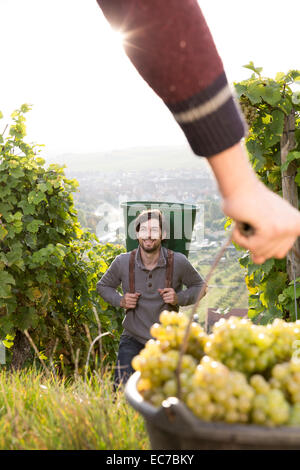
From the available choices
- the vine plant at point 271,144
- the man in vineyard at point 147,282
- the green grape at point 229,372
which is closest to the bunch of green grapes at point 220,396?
the green grape at point 229,372

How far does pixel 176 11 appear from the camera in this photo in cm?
99

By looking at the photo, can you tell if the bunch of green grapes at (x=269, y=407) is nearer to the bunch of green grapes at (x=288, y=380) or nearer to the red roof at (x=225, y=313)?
the bunch of green grapes at (x=288, y=380)

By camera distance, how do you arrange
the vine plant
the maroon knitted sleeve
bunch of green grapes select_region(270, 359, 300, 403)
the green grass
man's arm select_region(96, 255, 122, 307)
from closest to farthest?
the maroon knitted sleeve → bunch of green grapes select_region(270, 359, 300, 403) → the green grass → the vine plant → man's arm select_region(96, 255, 122, 307)

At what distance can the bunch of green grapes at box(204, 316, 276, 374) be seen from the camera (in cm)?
118

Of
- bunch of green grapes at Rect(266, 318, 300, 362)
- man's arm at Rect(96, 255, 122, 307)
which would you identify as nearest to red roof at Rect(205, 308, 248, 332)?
man's arm at Rect(96, 255, 122, 307)

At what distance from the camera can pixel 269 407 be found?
1047mm

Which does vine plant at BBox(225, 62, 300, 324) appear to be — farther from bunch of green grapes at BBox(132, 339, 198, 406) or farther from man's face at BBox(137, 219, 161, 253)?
bunch of green grapes at BBox(132, 339, 198, 406)

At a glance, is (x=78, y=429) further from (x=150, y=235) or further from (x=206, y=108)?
(x=150, y=235)

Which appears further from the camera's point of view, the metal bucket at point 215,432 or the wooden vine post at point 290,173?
the wooden vine post at point 290,173

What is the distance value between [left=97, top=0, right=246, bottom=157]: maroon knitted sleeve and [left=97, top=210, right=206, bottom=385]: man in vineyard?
3156mm

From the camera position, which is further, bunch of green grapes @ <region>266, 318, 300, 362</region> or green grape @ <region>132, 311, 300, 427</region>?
bunch of green grapes @ <region>266, 318, 300, 362</region>

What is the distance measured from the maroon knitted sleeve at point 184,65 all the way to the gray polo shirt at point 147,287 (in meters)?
3.17

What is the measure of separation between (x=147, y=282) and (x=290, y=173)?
1.41 meters

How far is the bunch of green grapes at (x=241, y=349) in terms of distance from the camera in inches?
46.5
